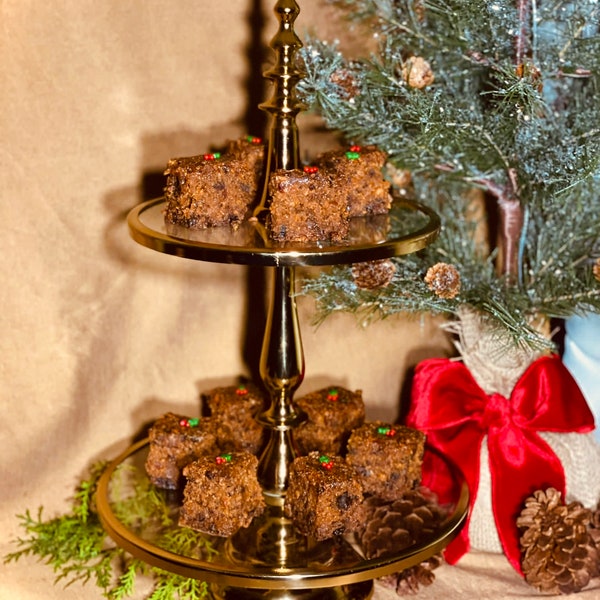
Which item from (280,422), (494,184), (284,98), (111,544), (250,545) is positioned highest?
(284,98)

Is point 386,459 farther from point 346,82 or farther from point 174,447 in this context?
point 346,82

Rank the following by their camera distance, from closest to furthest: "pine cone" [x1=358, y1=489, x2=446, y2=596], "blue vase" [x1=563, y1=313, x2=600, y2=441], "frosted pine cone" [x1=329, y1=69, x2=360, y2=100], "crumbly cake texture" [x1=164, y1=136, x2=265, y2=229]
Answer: "crumbly cake texture" [x1=164, y1=136, x2=265, y2=229] → "pine cone" [x1=358, y1=489, x2=446, y2=596] → "frosted pine cone" [x1=329, y1=69, x2=360, y2=100] → "blue vase" [x1=563, y1=313, x2=600, y2=441]

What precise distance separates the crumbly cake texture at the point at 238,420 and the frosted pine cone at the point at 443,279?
29cm

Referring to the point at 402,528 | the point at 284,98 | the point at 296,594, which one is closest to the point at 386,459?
the point at 402,528

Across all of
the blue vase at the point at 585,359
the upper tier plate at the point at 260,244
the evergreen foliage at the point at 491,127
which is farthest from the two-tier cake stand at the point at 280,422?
the blue vase at the point at 585,359

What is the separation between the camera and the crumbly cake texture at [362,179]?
1.22 meters

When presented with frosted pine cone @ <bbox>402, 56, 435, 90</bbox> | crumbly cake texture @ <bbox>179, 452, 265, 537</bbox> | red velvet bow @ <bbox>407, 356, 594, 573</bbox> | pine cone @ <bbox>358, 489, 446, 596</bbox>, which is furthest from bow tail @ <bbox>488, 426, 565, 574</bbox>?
frosted pine cone @ <bbox>402, 56, 435, 90</bbox>

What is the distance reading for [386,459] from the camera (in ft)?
4.25

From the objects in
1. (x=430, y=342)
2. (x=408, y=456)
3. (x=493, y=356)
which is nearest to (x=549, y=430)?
(x=493, y=356)

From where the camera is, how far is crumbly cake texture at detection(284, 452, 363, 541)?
119cm

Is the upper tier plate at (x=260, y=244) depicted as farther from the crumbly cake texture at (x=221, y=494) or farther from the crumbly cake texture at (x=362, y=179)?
the crumbly cake texture at (x=221, y=494)

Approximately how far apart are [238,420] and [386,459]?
220 millimetres

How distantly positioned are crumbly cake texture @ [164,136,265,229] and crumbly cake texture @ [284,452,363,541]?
1.01 feet

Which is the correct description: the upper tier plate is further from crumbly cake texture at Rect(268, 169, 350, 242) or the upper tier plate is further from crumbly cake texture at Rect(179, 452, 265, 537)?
crumbly cake texture at Rect(179, 452, 265, 537)
